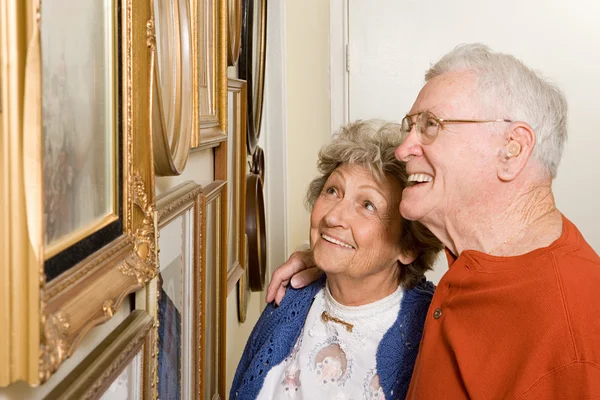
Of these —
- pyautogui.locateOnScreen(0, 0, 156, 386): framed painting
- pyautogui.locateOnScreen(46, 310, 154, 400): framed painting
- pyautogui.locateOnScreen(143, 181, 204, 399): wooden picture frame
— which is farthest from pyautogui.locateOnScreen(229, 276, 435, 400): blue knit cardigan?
pyautogui.locateOnScreen(0, 0, 156, 386): framed painting

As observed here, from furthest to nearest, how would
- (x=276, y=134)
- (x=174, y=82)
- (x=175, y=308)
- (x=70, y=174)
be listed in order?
1. (x=276, y=134)
2. (x=175, y=308)
3. (x=174, y=82)
4. (x=70, y=174)

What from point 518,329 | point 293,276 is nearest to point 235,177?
point 293,276

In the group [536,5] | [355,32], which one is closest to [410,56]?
[355,32]

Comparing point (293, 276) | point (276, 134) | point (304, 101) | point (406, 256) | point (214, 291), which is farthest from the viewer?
point (304, 101)

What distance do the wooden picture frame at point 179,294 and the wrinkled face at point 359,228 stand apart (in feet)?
1.36

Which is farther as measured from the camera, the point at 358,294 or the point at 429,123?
the point at 358,294

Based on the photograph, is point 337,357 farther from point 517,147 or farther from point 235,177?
point 517,147

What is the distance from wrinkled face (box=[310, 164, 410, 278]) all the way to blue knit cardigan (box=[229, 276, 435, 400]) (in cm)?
15

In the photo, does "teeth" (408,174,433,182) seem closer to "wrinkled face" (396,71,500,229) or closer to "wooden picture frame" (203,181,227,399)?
"wrinkled face" (396,71,500,229)

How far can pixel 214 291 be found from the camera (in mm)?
1658

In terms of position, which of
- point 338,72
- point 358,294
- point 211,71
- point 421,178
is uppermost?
point 338,72

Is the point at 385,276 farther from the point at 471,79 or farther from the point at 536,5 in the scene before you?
the point at 536,5

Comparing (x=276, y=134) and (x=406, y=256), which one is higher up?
(x=276, y=134)

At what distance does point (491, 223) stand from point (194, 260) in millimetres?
624
